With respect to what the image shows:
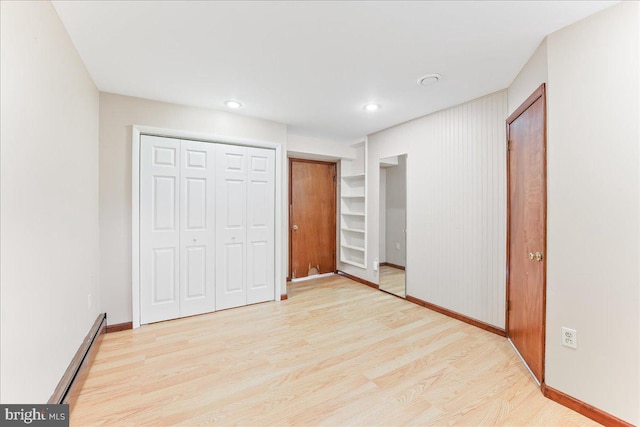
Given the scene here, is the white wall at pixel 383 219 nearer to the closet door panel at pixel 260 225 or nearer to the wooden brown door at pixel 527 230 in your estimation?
the closet door panel at pixel 260 225

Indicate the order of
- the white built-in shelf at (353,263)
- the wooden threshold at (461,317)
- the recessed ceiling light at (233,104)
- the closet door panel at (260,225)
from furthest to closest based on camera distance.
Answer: the white built-in shelf at (353,263) → the closet door panel at (260,225) → the recessed ceiling light at (233,104) → the wooden threshold at (461,317)

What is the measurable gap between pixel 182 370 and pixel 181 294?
44.2 inches

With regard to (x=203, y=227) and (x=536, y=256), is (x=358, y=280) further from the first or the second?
(x=536, y=256)

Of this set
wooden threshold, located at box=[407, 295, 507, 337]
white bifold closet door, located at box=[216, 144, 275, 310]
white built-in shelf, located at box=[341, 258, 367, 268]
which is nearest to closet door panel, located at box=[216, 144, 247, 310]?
white bifold closet door, located at box=[216, 144, 275, 310]

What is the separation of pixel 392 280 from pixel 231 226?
275 cm

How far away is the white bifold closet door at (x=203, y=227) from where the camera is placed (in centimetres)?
285

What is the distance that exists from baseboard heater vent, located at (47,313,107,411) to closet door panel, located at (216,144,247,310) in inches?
44.8

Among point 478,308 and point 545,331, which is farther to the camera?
point 478,308

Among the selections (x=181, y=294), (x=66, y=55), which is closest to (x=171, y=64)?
(x=66, y=55)

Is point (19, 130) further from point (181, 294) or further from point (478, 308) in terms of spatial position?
point (478, 308)

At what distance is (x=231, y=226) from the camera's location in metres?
3.29

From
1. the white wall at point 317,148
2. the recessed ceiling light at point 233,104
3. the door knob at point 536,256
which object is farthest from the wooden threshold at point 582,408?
the white wall at point 317,148

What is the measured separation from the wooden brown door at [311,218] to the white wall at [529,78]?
3049mm

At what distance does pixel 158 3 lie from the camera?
1.49 meters
